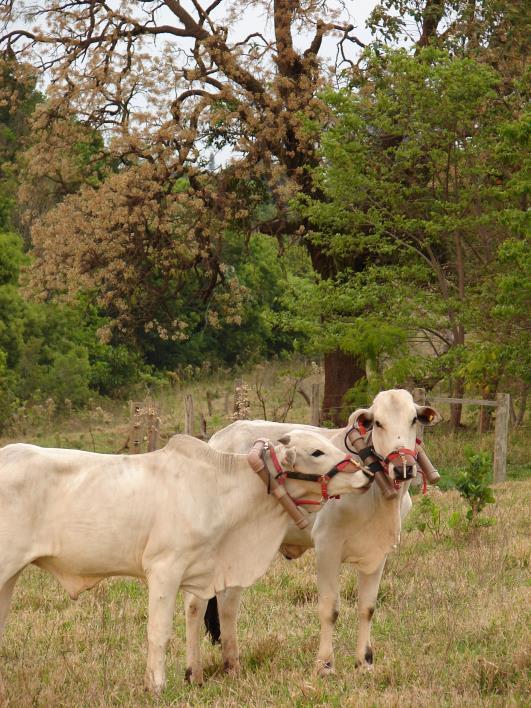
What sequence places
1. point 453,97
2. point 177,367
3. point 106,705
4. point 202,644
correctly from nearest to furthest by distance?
point 106,705 → point 202,644 → point 453,97 → point 177,367

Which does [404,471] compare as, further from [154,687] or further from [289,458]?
[154,687]

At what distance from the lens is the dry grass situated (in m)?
6.08

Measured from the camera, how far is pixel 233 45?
22.5 metres

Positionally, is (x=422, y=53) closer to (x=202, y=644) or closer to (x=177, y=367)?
(x=202, y=644)

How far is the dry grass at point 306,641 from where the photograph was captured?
6082mm

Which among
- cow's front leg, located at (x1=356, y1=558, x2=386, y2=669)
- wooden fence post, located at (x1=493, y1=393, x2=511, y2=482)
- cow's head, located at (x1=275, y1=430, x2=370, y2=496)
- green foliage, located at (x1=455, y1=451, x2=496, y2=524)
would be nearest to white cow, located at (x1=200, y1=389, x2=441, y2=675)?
cow's front leg, located at (x1=356, y1=558, x2=386, y2=669)

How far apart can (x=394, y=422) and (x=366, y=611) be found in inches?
49.1

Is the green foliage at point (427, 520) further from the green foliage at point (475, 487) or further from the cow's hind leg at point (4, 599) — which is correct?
the cow's hind leg at point (4, 599)

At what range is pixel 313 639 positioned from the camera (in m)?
7.47

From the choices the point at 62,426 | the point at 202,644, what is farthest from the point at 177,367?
the point at 202,644

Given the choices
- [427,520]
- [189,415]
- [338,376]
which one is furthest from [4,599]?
[189,415]

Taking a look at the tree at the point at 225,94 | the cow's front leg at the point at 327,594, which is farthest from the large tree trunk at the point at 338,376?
the cow's front leg at the point at 327,594

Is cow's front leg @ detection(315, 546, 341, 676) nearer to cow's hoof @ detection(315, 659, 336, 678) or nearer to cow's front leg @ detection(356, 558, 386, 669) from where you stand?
cow's hoof @ detection(315, 659, 336, 678)

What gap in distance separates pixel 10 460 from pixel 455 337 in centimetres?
1508
